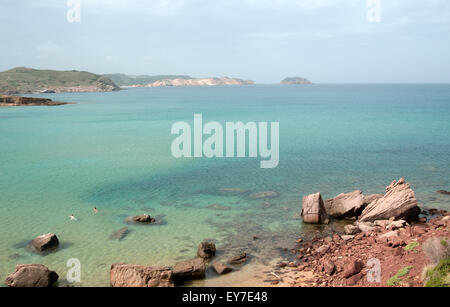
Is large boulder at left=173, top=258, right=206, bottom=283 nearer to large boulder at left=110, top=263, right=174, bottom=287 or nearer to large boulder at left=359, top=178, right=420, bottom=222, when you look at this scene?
large boulder at left=110, top=263, right=174, bottom=287

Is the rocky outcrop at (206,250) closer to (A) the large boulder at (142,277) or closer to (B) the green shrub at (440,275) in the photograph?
(A) the large boulder at (142,277)

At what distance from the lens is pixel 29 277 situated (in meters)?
16.4

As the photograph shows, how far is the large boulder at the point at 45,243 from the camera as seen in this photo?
20453 millimetres

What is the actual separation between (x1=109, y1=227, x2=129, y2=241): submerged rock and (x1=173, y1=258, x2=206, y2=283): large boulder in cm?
617

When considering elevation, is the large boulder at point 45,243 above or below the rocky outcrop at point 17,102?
below

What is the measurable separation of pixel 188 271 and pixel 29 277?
23.3ft

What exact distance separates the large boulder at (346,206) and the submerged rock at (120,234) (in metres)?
13.4

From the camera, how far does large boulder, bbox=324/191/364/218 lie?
2409cm

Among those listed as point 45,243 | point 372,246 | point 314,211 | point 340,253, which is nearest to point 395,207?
point 314,211

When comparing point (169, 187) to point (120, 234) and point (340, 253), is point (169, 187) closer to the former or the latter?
point (120, 234)

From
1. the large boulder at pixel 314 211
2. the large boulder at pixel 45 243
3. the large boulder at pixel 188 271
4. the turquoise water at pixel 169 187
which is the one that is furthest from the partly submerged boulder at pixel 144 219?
the large boulder at pixel 314 211

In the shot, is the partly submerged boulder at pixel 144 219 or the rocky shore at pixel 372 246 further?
the partly submerged boulder at pixel 144 219

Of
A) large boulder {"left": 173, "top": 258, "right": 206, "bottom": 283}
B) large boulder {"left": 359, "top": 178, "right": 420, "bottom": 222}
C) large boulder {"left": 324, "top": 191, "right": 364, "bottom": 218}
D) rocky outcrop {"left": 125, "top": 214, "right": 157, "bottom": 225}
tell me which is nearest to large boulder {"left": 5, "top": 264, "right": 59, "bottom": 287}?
large boulder {"left": 173, "top": 258, "right": 206, "bottom": 283}
